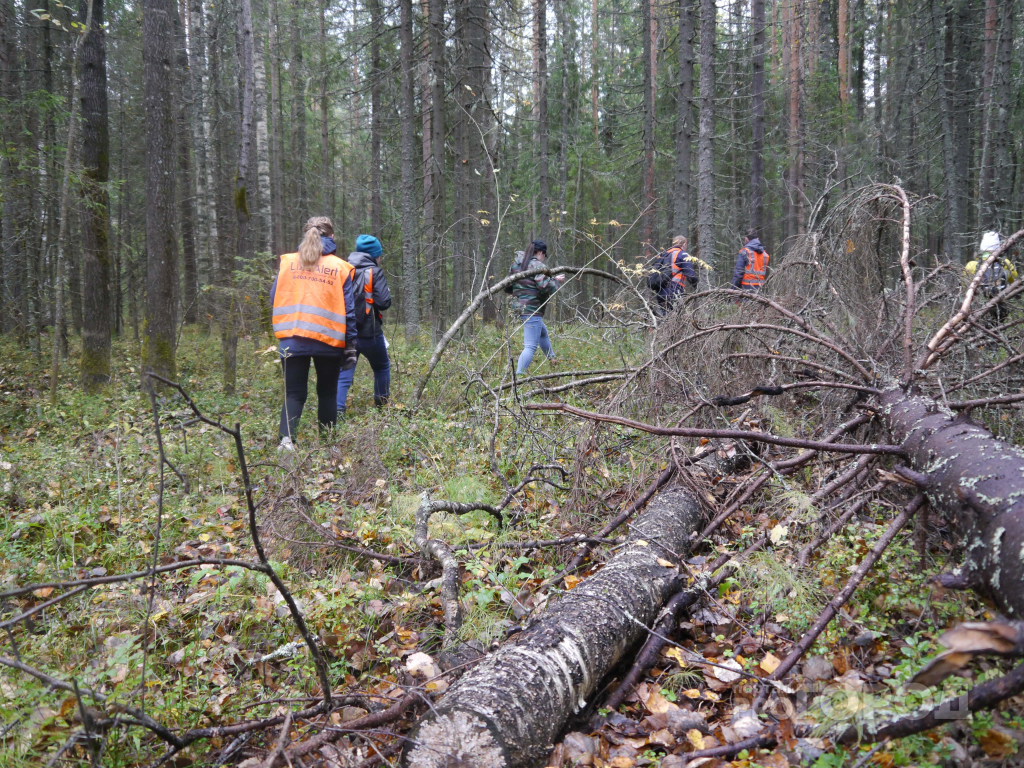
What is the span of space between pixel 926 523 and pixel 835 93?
20.6 m

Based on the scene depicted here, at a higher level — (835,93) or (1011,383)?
(835,93)

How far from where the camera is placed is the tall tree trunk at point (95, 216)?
8203 millimetres

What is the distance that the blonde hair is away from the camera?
206 inches

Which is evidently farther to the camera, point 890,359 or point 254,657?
point 890,359

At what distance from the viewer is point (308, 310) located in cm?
529

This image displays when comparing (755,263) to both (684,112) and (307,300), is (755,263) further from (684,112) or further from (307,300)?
(307,300)

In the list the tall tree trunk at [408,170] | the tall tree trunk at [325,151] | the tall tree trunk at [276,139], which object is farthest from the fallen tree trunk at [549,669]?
the tall tree trunk at [276,139]

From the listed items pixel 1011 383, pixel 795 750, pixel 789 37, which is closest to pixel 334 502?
pixel 795 750

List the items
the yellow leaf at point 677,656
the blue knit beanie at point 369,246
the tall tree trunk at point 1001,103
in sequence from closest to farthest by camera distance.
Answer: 1. the yellow leaf at point 677,656
2. the blue knit beanie at point 369,246
3. the tall tree trunk at point 1001,103

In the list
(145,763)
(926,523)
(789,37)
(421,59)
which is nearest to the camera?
(145,763)

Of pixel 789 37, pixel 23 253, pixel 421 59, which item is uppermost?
pixel 789 37

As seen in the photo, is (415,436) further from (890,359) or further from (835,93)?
(835,93)

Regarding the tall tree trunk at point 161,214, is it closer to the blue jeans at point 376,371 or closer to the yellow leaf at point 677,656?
the blue jeans at point 376,371

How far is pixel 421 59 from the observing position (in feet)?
35.8
